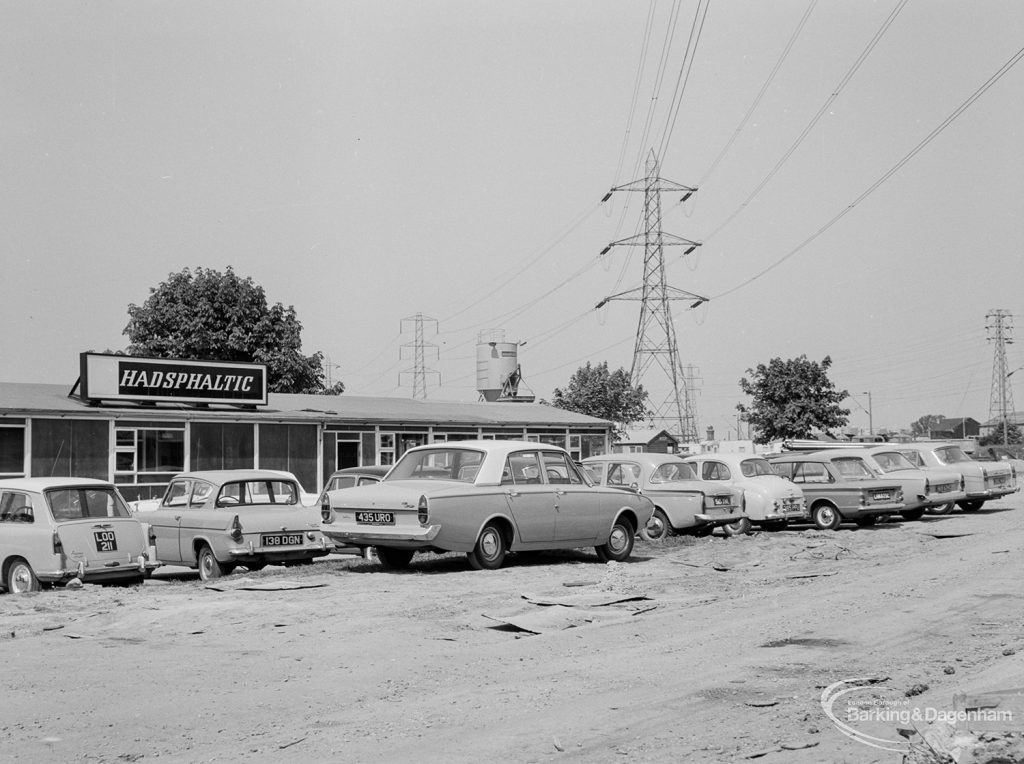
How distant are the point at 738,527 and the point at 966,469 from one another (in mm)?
7327

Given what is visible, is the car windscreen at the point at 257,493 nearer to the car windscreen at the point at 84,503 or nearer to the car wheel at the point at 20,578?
the car windscreen at the point at 84,503

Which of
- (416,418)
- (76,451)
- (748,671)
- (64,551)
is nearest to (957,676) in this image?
(748,671)

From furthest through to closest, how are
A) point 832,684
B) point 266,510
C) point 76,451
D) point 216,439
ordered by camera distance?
point 216,439 < point 76,451 < point 266,510 < point 832,684

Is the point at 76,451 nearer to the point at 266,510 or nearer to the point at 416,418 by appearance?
the point at 416,418

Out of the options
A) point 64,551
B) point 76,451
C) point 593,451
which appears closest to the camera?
point 64,551

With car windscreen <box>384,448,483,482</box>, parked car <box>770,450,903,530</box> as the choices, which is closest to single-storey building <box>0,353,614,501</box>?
parked car <box>770,450,903,530</box>

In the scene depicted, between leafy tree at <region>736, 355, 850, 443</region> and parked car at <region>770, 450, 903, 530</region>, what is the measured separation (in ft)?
91.7

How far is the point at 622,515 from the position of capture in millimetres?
15234

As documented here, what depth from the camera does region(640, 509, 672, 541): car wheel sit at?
60.0 ft

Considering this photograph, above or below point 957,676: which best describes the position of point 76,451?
above

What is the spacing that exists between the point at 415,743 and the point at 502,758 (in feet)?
1.81

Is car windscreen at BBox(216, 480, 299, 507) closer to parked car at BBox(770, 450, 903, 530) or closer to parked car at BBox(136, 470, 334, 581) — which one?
parked car at BBox(136, 470, 334, 581)

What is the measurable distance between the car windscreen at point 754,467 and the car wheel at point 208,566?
377 inches

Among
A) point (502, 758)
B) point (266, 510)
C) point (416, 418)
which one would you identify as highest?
point (416, 418)
